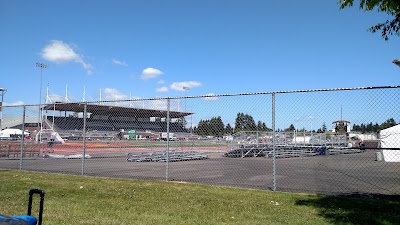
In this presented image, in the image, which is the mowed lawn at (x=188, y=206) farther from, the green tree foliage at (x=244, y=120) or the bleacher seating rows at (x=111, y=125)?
the bleacher seating rows at (x=111, y=125)

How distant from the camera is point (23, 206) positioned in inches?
286

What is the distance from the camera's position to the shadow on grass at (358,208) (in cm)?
630

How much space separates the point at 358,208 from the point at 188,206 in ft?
10.7

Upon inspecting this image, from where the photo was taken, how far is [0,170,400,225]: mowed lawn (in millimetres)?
6324

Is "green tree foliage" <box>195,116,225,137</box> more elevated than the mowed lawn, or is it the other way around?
"green tree foliage" <box>195,116,225,137</box>

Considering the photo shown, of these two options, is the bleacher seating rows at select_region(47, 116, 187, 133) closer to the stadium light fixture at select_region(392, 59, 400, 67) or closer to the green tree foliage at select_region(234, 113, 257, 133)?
the green tree foliage at select_region(234, 113, 257, 133)

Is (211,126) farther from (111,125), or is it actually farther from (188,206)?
(111,125)

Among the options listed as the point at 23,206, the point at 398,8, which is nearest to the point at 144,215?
the point at 23,206

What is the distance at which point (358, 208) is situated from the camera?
7289 millimetres

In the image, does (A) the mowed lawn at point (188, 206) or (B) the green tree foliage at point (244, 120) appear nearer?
(A) the mowed lawn at point (188, 206)

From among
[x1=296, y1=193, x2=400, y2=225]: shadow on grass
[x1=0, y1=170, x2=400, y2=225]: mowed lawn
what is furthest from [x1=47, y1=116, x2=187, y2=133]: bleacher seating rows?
[x1=296, y1=193, x2=400, y2=225]: shadow on grass

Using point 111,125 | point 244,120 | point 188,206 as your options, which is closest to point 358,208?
point 188,206

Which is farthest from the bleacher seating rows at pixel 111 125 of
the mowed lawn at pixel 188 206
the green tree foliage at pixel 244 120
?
the mowed lawn at pixel 188 206

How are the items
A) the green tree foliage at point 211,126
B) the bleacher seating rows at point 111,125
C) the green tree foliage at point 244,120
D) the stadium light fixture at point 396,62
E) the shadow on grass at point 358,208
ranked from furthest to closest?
the bleacher seating rows at point 111,125 → the green tree foliage at point 211,126 → the green tree foliage at point 244,120 → the stadium light fixture at point 396,62 → the shadow on grass at point 358,208
